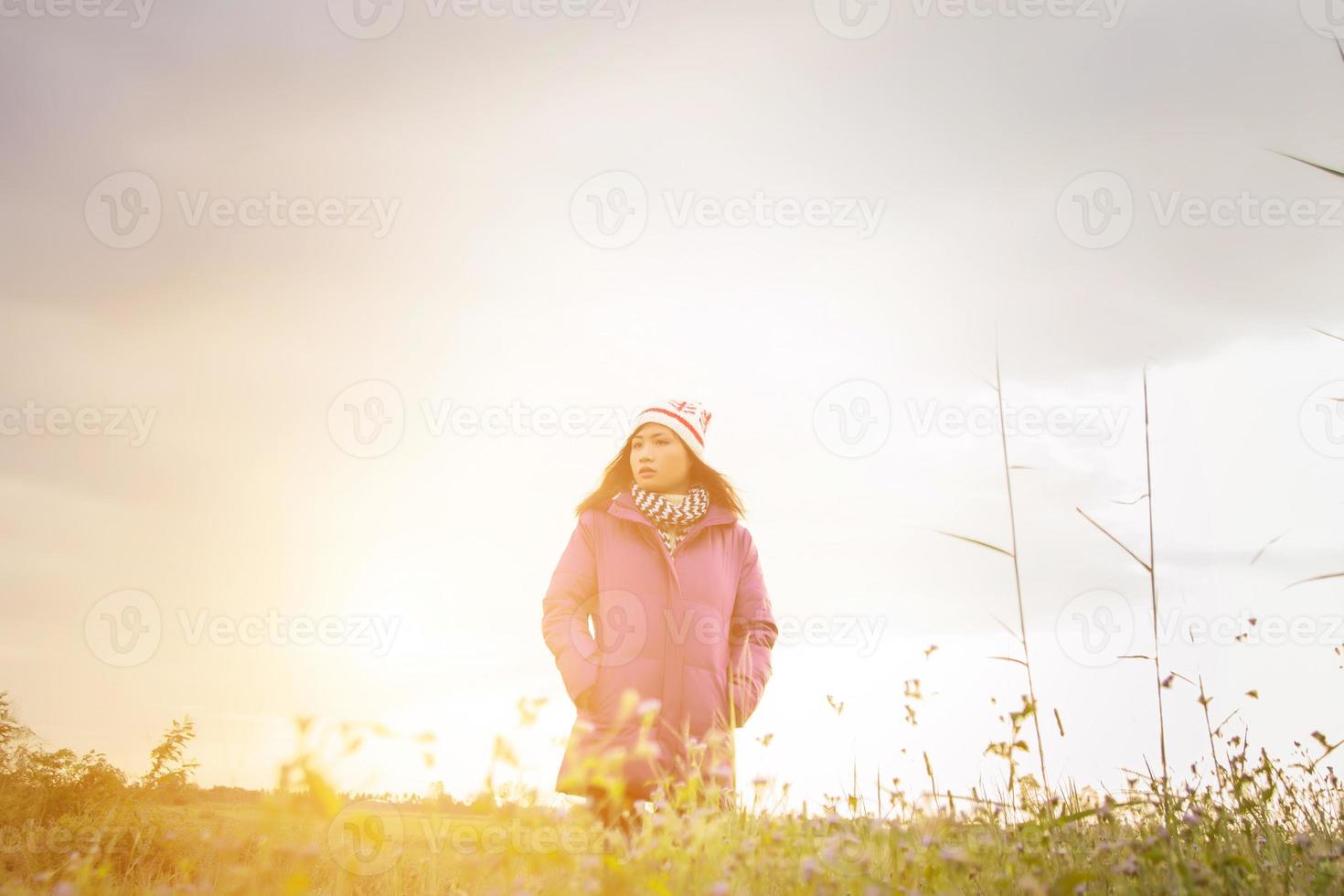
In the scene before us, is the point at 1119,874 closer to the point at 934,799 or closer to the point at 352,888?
the point at 934,799

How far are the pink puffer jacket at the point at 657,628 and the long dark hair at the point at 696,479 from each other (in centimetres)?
17

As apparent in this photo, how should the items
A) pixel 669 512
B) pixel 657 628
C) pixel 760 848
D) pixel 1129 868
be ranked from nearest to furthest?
pixel 1129 868, pixel 760 848, pixel 657 628, pixel 669 512

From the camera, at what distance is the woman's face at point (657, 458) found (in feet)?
21.4

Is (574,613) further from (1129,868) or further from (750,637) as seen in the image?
(1129,868)

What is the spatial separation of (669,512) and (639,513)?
259 millimetres

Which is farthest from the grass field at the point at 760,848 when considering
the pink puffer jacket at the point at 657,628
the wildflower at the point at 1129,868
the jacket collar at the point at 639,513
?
the jacket collar at the point at 639,513

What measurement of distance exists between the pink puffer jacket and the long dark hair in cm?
17

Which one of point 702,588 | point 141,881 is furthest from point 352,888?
point 702,588

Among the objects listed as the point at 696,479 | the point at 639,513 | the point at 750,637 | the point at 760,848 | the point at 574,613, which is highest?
the point at 696,479

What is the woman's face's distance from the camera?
256 inches

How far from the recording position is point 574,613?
5.81 meters

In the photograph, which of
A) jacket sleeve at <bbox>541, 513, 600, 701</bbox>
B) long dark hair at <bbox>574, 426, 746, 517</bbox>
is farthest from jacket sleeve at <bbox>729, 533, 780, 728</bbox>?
jacket sleeve at <bbox>541, 513, 600, 701</bbox>

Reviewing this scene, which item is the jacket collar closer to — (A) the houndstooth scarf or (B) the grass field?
(A) the houndstooth scarf

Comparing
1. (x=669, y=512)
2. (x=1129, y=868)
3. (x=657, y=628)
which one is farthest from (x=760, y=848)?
(x=669, y=512)
